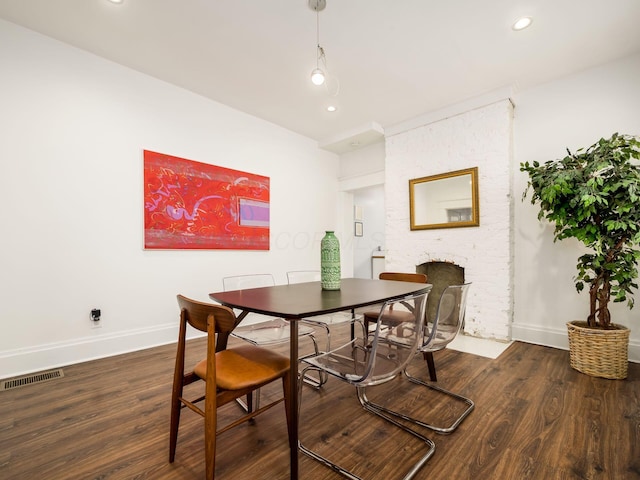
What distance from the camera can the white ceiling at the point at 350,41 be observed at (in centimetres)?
221

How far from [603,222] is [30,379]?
476cm

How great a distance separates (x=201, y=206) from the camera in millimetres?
3434

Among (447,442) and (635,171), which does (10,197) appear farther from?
(635,171)

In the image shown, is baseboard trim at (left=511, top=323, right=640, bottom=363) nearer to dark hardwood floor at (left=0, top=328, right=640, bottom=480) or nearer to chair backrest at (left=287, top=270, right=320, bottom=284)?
dark hardwood floor at (left=0, top=328, right=640, bottom=480)

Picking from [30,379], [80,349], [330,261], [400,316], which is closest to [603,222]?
[400,316]

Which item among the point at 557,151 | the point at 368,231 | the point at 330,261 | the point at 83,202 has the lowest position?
the point at 330,261

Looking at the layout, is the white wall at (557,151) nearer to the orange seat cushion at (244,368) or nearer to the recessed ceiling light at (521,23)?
the recessed ceiling light at (521,23)

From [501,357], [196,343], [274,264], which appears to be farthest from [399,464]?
[274,264]

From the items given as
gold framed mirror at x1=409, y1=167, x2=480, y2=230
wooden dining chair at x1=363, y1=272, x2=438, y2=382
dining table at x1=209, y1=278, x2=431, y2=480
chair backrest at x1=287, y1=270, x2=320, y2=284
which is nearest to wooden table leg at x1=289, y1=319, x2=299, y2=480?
dining table at x1=209, y1=278, x2=431, y2=480

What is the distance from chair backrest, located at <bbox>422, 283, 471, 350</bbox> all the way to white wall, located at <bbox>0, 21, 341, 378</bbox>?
2.69 metres

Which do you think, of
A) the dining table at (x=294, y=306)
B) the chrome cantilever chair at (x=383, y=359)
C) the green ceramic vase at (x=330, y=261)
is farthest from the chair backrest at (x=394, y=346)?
the green ceramic vase at (x=330, y=261)

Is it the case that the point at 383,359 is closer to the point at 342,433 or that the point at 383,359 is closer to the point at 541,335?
the point at 342,433

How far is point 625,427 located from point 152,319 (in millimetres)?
3843

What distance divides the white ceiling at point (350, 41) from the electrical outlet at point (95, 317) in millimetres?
2446
